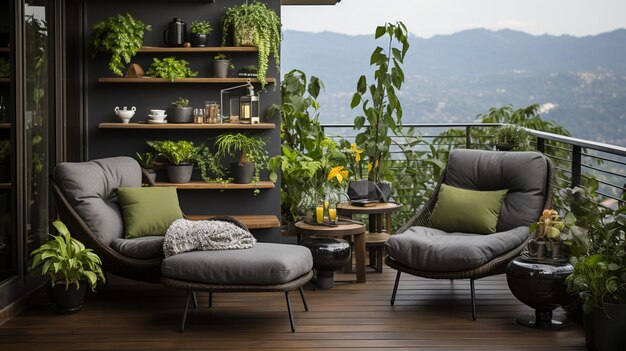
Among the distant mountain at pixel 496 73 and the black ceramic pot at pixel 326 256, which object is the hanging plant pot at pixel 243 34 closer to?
the black ceramic pot at pixel 326 256

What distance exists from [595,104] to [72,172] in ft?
39.1

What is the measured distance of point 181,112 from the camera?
6.39 metres

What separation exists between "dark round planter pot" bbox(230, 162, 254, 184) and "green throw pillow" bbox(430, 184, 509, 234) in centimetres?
160

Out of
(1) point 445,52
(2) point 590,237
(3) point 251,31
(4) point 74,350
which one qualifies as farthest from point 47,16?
(1) point 445,52

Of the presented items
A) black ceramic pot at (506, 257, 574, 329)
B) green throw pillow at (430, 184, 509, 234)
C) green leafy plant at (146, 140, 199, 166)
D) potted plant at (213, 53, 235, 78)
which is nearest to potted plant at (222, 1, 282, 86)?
potted plant at (213, 53, 235, 78)

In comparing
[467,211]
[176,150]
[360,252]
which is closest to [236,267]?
[360,252]

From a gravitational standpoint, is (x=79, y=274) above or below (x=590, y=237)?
below

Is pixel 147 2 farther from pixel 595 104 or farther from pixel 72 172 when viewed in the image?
pixel 595 104

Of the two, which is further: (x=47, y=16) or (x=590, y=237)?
(x=47, y=16)

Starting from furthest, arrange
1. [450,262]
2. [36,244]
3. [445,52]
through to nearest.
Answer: [445,52] < [36,244] < [450,262]

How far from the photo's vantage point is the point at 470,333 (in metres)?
4.48

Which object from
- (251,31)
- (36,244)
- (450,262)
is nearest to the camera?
(450,262)

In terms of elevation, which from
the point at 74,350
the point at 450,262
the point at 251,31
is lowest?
the point at 74,350

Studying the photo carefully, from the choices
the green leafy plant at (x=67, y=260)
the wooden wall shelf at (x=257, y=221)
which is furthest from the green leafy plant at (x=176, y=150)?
the green leafy plant at (x=67, y=260)
